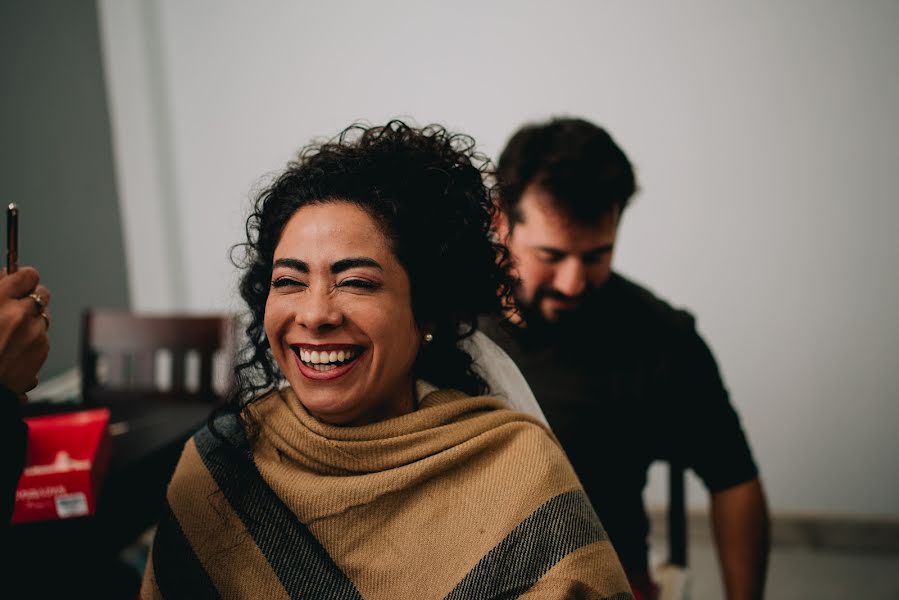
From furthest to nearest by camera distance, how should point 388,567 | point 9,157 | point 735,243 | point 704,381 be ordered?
point 735,243
point 9,157
point 704,381
point 388,567

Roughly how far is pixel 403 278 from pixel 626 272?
6.13 feet

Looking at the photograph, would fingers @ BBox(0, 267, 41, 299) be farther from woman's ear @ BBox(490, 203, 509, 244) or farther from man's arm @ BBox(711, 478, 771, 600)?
man's arm @ BBox(711, 478, 771, 600)

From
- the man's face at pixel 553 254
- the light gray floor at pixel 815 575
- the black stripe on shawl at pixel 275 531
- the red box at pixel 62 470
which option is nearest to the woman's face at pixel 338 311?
the black stripe on shawl at pixel 275 531

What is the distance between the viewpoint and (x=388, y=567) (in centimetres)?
94

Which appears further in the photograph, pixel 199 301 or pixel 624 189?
pixel 199 301

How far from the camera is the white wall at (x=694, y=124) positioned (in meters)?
2.42

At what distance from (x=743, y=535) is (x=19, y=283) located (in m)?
1.50

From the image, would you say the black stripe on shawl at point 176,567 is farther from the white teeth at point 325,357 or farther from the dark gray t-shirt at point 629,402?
the dark gray t-shirt at point 629,402

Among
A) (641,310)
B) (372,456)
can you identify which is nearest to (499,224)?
(641,310)

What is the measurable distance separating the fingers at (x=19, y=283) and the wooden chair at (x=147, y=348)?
4.32 ft

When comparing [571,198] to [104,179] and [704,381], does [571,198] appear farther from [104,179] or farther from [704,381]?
[104,179]

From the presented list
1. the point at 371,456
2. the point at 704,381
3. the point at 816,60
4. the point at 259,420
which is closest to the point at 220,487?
the point at 259,420

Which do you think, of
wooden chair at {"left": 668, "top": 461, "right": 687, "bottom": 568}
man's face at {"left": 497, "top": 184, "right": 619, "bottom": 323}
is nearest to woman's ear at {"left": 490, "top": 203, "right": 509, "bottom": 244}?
man's face at {"left": 497, "top": 184, "right": 619, "bottom": 323}

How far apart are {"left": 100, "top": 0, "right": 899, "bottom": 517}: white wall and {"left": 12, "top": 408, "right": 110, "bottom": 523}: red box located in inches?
62.9
